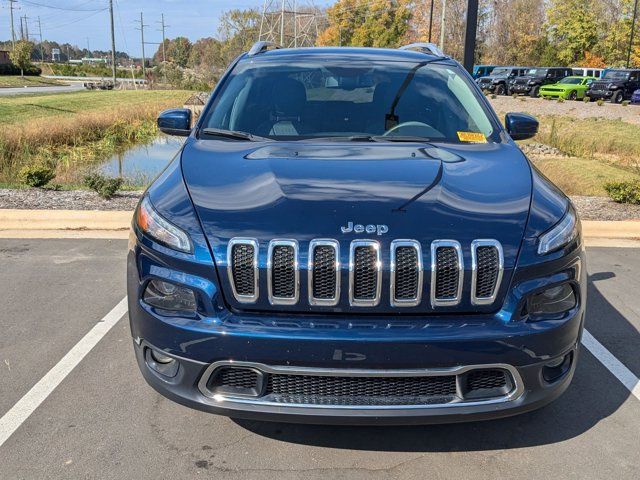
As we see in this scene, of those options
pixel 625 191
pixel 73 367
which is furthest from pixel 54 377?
pixel 625 191

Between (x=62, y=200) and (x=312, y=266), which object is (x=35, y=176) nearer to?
(x=62, y=200)

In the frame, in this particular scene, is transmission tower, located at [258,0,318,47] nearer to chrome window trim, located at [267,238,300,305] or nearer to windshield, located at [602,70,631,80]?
windshield, located at [602,70,631,80]

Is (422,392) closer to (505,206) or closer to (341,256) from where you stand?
(341,256)

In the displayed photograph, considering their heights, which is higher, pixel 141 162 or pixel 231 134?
pixel 231 134

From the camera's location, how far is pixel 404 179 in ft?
9.94

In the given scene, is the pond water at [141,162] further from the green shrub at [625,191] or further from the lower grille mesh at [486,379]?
the lower grille mesh at [486,379]

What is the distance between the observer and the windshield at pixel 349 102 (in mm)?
4000

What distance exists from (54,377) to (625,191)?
22.4ft

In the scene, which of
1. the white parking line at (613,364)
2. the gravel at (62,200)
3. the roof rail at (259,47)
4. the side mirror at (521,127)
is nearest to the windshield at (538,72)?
the gravel at (62,200)

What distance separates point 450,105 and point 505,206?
1.55 meters

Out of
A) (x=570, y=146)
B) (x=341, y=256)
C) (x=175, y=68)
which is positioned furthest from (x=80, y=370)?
(x=175, y=68)

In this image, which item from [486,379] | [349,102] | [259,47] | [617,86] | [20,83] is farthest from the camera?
[20,83]

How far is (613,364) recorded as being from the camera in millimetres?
3980

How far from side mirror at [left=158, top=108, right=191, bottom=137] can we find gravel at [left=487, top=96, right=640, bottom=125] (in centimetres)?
2598
